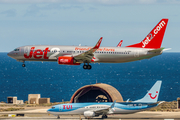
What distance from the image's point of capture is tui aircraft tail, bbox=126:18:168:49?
89.4 m

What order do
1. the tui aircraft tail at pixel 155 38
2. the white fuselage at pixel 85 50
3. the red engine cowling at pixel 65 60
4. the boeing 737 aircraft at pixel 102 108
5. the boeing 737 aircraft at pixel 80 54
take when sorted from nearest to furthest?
the red engine cowling at pixel 65 60 → the boeing 737 aircraft at pixel 80 54 → the white fuselage at pixel 85 50 → the boeing 737 aircraft at pixel 102 108 → the tui aircraft tail at pixel 155 38

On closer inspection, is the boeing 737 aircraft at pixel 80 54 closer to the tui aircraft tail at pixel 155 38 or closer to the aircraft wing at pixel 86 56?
the aircraft wing at pixel 86 56

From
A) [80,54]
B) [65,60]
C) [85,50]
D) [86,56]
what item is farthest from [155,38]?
[65,60]

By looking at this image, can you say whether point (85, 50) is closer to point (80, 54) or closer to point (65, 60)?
point (80, 54)

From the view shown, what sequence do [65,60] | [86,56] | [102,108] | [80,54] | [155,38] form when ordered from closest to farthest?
[80,54], [65,60], [86,56], [102,108], [155,38]

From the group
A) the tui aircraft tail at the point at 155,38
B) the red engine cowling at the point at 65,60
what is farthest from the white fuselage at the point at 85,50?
the tui aircraft tail at the point at 155,38

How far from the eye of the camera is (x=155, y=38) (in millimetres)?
91188

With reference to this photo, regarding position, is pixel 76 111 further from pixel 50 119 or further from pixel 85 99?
pixel 85 99

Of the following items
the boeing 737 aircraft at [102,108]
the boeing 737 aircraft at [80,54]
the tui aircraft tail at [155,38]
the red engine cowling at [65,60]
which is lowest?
the boeing 737 aircraft at [102,108]

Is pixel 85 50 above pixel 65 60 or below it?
above

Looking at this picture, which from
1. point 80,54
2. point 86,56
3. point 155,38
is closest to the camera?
point 80,54

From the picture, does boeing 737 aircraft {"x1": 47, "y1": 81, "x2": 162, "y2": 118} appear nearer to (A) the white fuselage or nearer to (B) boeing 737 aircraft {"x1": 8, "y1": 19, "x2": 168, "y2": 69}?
(B) boeing 737 aircraft {"x1": 8, "y1": 19, "x2": 168, "y2": 69}

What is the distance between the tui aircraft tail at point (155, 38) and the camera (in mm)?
89438

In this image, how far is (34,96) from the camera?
436 feet
